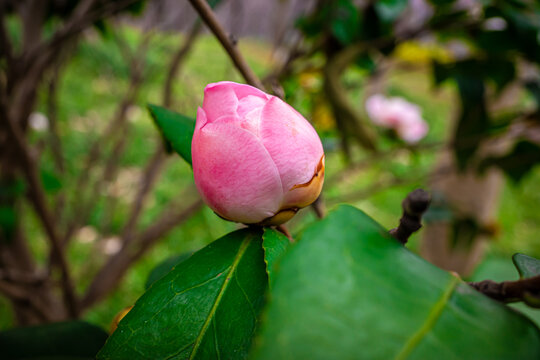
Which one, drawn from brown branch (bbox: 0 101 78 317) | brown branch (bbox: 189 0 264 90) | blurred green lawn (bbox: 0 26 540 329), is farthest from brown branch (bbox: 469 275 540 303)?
blurred green lawn (bbox: 0 26 540 329)

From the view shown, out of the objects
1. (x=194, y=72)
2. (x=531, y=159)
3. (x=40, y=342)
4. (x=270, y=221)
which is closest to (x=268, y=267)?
(x=270, y=221)

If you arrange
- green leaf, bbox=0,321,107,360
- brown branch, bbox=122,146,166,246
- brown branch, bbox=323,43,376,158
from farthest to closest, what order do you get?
1. brown branch, bbox=122,146,166,246
2. brown branch, bbox=323,43,376,158
3. green leaf, bbox=0,321,107,360

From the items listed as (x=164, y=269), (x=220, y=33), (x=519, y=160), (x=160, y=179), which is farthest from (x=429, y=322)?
(x=160, y=179)

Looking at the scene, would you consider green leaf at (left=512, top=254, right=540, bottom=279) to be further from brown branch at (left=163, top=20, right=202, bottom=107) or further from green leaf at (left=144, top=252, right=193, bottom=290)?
brown branch at (left=163, top=20, right=202, bottom=107)

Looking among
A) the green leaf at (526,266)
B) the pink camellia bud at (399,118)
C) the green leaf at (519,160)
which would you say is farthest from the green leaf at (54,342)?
the pink camellia bud at (399,118)

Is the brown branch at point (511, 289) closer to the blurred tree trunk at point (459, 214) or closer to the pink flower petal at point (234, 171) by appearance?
the pink flower petal at point (234, 171)
